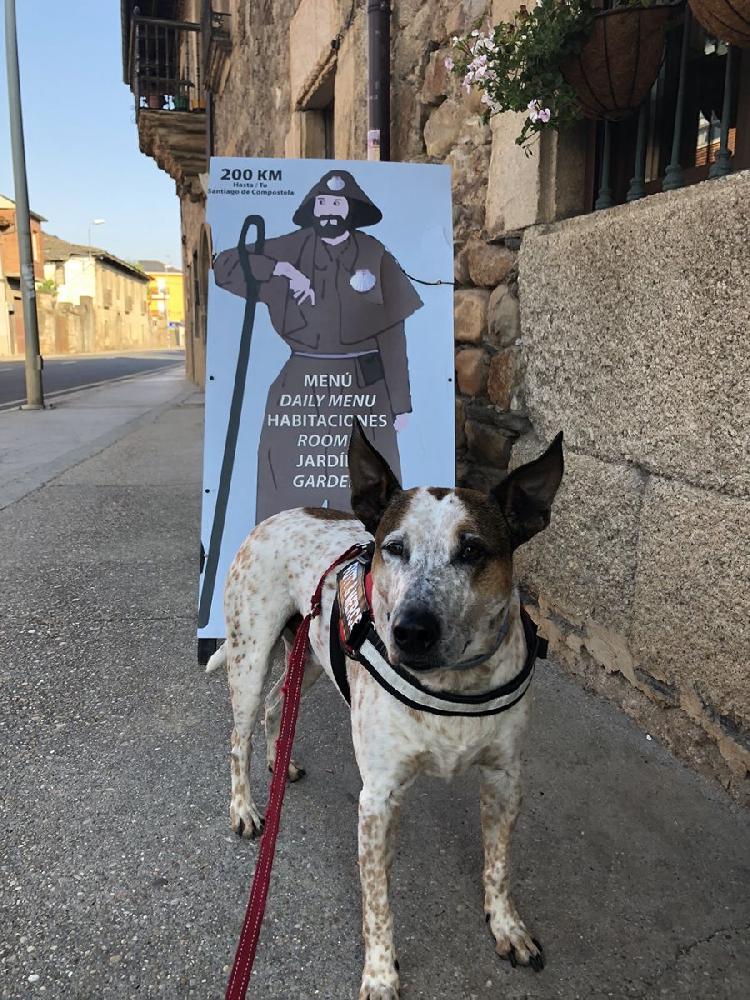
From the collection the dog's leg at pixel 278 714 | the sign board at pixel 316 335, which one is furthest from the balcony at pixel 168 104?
the dog's leg at pixel 278 714

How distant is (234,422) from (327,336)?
575 mm

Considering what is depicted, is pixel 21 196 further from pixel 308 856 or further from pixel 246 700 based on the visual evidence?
pixel 308 856

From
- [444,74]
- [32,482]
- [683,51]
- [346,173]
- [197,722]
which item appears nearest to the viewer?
[683,51]

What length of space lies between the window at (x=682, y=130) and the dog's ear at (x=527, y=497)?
1460 mm

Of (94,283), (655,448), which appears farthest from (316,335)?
(94,283)

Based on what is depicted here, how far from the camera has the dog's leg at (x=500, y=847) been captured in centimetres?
189

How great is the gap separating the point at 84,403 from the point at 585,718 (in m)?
14.6

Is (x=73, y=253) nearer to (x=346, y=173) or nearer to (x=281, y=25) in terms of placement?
(x=281, y=25)

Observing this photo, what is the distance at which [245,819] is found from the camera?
7.67 feet

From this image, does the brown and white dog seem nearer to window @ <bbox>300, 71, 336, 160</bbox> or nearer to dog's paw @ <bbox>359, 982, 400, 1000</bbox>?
dog's paw @ <bbox>359, 982, 400, 1000</bbox>

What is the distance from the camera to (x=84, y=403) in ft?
51.3

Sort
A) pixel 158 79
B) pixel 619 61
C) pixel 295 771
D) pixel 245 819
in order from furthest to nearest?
pixel 158 79 < pixel 619 61 < pixel 295 771 < pixel 245 819

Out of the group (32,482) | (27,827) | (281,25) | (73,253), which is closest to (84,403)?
(32,482)

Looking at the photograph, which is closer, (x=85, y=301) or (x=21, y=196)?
(x=21, y=196)
